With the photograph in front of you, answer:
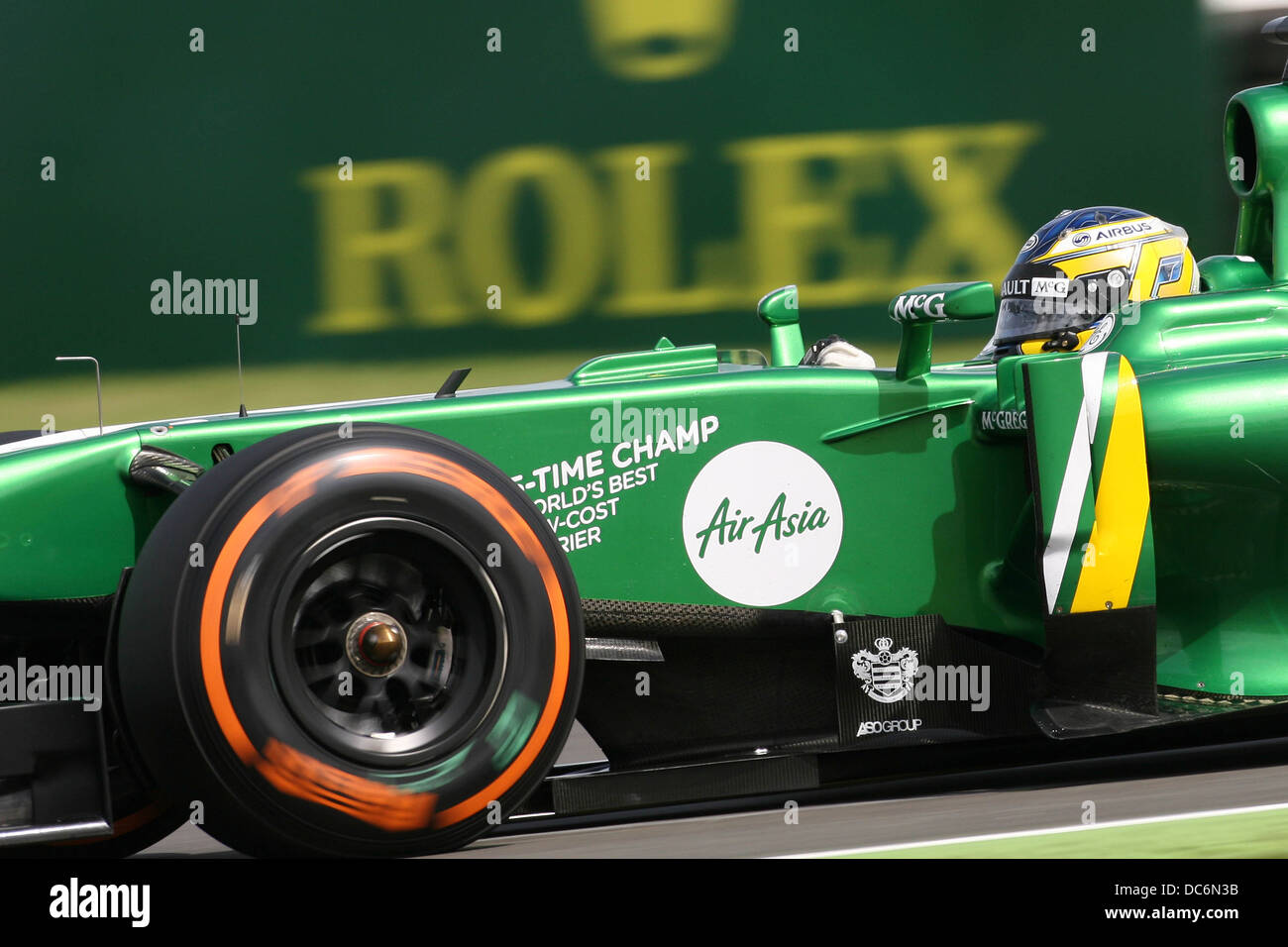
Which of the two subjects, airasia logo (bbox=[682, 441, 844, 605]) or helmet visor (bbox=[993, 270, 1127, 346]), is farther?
helmet visor (bbox=[993, 270, 1127, 346])

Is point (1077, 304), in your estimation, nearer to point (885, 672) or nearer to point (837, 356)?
point (837, 356)

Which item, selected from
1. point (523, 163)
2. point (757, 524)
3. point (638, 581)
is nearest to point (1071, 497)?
point (757, 524)

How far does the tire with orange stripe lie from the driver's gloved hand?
1513 mm

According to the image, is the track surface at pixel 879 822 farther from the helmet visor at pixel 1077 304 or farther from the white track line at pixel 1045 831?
the helmet visor at pixel 1077 304

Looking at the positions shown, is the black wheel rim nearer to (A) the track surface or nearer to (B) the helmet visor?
(A) the track surface

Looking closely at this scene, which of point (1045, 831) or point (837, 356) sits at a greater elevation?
point (837, 356)

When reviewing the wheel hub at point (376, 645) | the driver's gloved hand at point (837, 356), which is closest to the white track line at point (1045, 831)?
the wheel hub at point (376, 645)

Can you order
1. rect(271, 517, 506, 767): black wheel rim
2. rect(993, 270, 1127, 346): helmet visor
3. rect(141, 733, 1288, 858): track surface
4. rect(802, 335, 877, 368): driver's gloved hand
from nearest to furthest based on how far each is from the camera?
1. rect(271, 517, 506, 767): black wheel rim
2. rect(141, 733, 1288, 858): track surface
3. rect(802, 335, 877, 368): driver's gloved hand
4. rect(993, 270, 1127, 346): helmet visor

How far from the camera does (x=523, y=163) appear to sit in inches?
428

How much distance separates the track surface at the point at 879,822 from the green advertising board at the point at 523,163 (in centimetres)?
660

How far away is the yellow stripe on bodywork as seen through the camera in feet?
13.1

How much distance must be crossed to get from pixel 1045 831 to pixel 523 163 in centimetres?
805

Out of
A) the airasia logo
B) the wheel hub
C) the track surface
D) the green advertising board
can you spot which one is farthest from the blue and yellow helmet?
the green advertising board

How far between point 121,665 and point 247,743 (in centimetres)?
31
